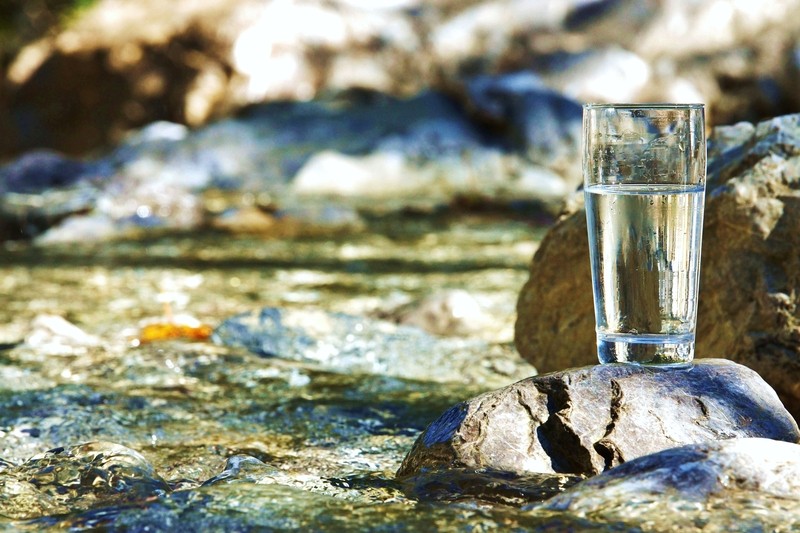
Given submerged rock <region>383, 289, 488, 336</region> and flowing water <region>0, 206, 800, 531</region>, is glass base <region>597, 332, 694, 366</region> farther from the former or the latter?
submerged rock <region>383, 289, 488, 336</region>

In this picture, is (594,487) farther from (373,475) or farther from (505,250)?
(505,250)

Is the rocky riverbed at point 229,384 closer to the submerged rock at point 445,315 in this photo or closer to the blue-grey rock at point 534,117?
the submerged rock at point 445,315

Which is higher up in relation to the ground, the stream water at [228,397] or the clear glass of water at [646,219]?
the clear glass of water at [646,219]

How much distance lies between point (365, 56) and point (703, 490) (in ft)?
41.7

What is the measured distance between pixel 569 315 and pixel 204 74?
38.2 ft

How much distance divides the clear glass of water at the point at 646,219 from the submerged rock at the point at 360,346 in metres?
1.33

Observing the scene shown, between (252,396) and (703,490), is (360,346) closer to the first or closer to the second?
(252,396)

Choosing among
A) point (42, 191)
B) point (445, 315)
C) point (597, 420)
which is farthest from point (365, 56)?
point (597, 420)

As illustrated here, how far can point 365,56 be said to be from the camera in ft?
46.1

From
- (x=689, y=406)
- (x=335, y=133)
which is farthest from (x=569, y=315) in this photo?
(x=335, y=133)

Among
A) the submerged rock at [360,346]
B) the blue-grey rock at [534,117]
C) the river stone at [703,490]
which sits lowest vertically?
the submerged rock at [360,346]

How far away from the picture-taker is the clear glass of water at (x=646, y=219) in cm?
230

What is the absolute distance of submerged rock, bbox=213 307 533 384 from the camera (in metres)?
3.82

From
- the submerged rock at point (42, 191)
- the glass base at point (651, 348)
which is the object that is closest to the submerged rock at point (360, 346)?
the glass base at point (651, 348)
